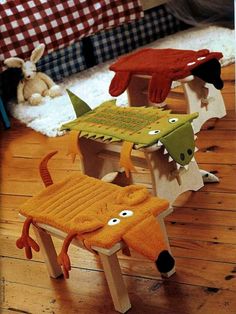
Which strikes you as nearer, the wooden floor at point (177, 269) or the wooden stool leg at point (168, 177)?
the wooden floor at point (177, 269)

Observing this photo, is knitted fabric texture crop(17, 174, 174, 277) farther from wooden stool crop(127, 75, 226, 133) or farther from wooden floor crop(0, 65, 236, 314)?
wooden stool crop(127, 75, 226, 133)

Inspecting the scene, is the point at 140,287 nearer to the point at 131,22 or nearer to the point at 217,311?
the point at 217,311

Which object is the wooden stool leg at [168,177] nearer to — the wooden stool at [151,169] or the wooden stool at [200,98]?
the wooden stool at [151,169]

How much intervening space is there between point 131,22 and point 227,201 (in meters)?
2.09

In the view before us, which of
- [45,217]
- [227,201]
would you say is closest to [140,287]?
[45,217]

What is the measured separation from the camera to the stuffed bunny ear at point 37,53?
3082 mm

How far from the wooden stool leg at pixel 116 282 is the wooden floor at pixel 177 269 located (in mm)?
31

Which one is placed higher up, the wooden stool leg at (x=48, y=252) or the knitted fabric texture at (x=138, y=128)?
the knitted fabric texture at (x=138, y=128)

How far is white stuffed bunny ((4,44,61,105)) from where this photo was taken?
10.2 ft

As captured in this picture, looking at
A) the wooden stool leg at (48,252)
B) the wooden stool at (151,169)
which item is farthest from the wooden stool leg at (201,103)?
the wooden stool leg at (48,252)

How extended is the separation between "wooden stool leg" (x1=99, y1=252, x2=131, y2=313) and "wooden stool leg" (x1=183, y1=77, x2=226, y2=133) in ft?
3.67

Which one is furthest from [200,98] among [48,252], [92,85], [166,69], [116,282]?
[116,282]

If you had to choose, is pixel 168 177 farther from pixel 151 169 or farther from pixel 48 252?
pixel 48 252

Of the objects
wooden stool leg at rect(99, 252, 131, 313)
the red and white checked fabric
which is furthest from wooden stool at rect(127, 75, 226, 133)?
wooden stool leg at rect(99, 252, 131, 313)
